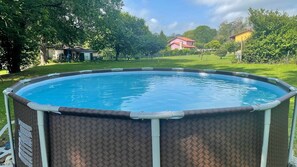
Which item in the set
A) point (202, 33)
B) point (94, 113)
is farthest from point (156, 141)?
point (202, 33)

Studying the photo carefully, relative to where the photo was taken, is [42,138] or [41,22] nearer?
[42,138]

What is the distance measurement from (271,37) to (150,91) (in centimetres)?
2136

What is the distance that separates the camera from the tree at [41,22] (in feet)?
48.9

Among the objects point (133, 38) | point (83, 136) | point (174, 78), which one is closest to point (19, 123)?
point (83, 136)

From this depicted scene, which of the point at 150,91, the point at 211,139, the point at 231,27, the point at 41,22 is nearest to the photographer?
the point at 211,139

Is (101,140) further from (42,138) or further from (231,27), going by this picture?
(231,27)

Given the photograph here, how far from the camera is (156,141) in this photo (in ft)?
8.71

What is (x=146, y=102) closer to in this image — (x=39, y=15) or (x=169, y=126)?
(x=169, y=126)

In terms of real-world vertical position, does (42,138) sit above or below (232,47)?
below

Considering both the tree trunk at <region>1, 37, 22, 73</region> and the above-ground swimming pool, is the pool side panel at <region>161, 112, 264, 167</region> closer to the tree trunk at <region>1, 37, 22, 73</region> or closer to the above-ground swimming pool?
the above-ground swimming pool

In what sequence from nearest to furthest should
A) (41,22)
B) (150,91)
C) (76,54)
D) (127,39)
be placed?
(150,91) → (41,22) → (127,39) → (76,54)

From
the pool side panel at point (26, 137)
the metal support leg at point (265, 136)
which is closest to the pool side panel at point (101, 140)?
the pool side panel at point (26, 137)

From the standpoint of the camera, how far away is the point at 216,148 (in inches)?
111

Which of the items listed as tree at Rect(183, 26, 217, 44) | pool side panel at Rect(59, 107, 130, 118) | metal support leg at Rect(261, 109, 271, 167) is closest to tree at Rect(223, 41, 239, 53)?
metal support leg at Rect(261, 109, 271, 167)
